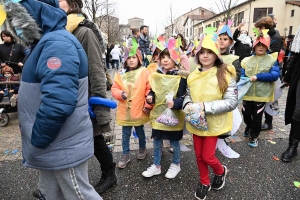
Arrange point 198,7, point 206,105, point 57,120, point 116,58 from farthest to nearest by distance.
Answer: point 198,7 → point 116,58 → point 206,105 → point 57,120

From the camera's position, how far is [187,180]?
8.97ft

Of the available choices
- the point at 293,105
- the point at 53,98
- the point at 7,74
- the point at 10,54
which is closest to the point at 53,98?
the point at 53,98

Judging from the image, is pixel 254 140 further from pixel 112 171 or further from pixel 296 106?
pixel 112 171

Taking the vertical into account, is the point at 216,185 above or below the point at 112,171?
below

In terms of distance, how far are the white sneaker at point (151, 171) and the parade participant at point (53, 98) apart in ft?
3.98

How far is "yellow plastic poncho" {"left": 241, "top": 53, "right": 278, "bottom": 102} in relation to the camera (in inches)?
133

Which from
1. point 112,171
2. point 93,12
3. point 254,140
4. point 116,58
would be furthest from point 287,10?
point 112,171

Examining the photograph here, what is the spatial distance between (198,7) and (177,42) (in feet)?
216

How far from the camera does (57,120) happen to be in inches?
52.2

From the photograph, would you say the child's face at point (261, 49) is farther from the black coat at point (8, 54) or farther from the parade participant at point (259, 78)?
the black coat at point (8, 54)

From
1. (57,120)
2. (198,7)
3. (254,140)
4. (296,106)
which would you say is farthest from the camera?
(198,7)

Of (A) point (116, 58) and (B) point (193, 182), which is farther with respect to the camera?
(A) point (116, 58)

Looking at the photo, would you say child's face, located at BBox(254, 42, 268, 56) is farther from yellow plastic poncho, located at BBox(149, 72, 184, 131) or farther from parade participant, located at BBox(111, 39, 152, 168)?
parade participant, located at BBox(111, 39, 152, 168)

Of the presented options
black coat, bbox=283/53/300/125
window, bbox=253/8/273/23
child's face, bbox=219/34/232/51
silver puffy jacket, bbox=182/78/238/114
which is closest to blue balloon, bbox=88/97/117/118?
silver puffy jacket, bbox=182/78/238/114
